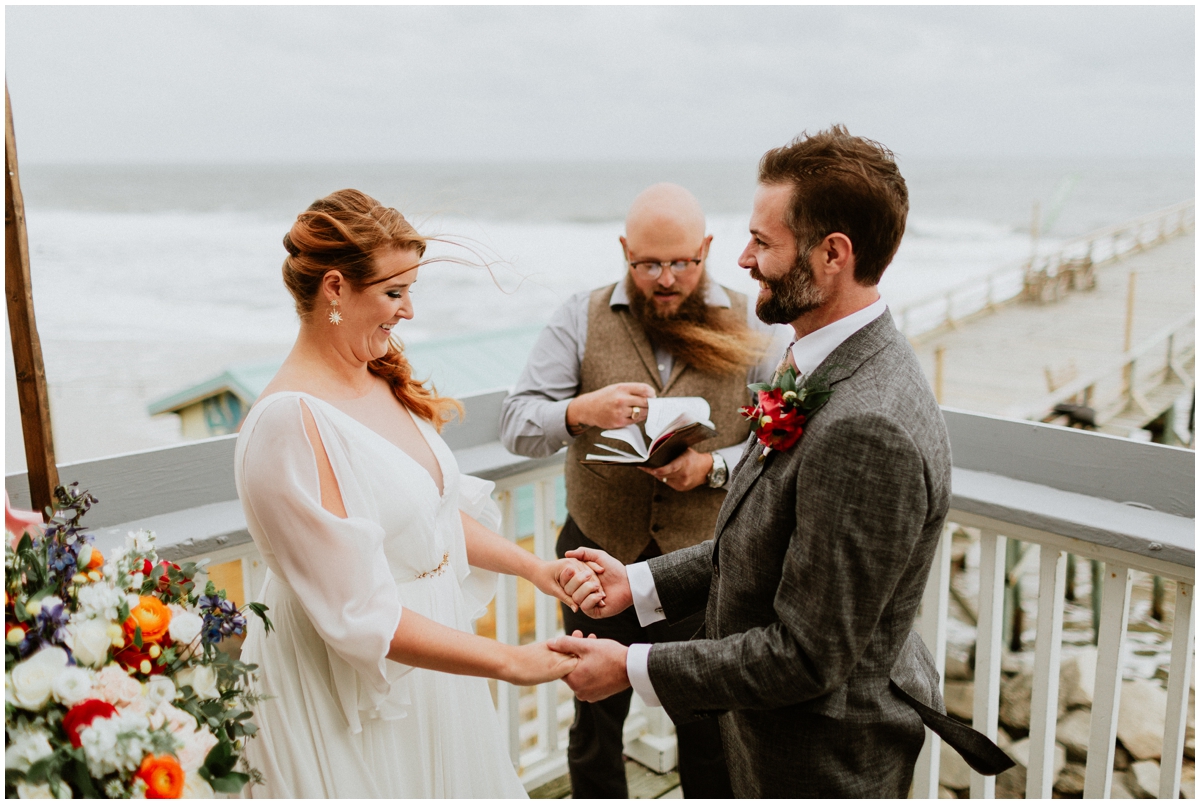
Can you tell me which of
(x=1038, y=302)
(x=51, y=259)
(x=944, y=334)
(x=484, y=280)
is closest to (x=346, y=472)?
(x=944, y=334)

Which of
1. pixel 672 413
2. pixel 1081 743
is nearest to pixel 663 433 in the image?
pixel 672 413

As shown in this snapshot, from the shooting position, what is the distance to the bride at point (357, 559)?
1.47 meters

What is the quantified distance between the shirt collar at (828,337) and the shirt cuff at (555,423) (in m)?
1.03

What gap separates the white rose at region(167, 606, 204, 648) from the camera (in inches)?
46.0

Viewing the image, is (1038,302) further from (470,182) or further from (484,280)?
(470,182)

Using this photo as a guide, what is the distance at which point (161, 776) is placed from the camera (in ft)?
3.32

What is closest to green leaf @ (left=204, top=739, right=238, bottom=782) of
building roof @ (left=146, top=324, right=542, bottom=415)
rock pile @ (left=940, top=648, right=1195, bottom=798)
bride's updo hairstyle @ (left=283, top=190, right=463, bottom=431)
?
bride's updo hairstyle @ (left=283, top=190, right=463, bottom=431)

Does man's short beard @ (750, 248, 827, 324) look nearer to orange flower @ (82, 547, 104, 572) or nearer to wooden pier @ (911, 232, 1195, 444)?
orange flower @ (82, 547, 104, 572)

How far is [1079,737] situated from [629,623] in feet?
12.0

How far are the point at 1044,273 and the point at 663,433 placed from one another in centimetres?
2951

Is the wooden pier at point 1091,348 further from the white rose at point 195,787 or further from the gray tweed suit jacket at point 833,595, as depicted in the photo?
the white rose at point 195,787

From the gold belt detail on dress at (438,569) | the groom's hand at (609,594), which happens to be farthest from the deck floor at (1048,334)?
the gold belt detail on dress at (438,569)

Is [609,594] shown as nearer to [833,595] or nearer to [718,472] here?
[718,472]

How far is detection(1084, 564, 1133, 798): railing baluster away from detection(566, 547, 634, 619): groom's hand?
1.11 metres
